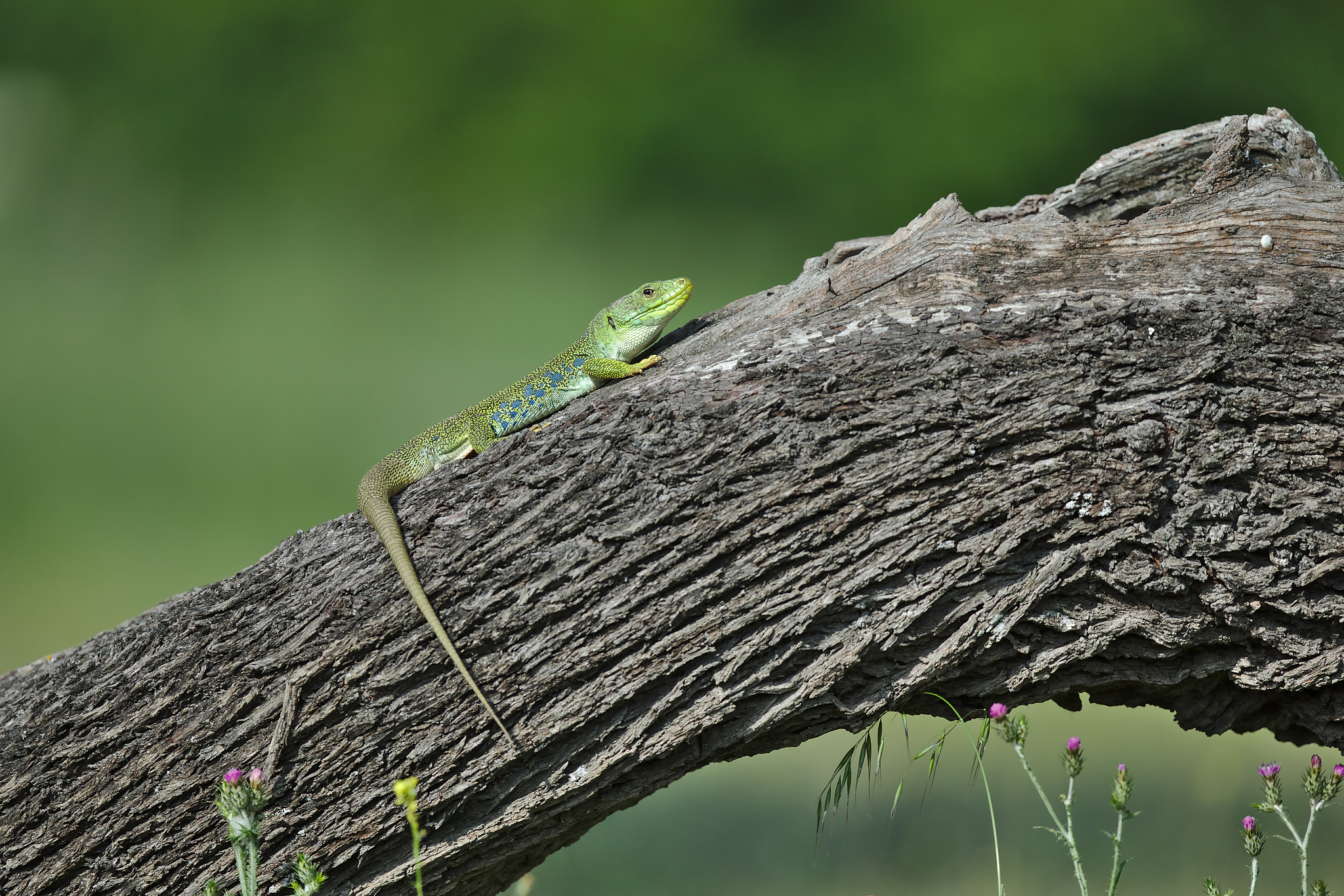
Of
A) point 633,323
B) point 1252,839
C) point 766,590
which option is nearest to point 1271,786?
point 1252,839

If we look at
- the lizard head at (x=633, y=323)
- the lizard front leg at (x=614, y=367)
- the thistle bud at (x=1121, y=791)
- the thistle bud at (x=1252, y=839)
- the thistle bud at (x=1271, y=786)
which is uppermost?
the lizard head at (x=633, y=323)

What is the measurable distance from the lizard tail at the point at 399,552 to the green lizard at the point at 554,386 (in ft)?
0.20

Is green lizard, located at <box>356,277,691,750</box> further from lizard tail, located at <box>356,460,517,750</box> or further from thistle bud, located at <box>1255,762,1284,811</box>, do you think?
thistle bud, located at <box>1255,762,1284,811</box>

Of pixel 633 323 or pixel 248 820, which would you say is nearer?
pixel 248 820

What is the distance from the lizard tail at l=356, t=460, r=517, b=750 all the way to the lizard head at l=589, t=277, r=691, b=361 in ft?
A: 2.78

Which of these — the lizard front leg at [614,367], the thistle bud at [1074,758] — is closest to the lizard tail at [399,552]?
the lizard front leg at [614,367]

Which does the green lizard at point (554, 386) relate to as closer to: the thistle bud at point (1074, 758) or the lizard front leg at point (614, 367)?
the lizard front leg at point (614, 367)

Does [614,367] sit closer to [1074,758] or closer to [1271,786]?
[1074,758]

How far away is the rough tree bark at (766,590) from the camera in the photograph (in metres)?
1.92

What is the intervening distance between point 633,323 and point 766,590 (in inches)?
45.1

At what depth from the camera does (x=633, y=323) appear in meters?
Result: 2.78

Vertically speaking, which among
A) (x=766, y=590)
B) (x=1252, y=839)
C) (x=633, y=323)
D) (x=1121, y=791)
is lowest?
(x=1252, y=839)

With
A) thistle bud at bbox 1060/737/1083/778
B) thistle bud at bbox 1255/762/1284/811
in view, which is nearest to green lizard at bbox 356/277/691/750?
thistle bud at bbox 1060/737/1083/778

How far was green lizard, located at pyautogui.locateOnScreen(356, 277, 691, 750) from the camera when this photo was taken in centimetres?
248
